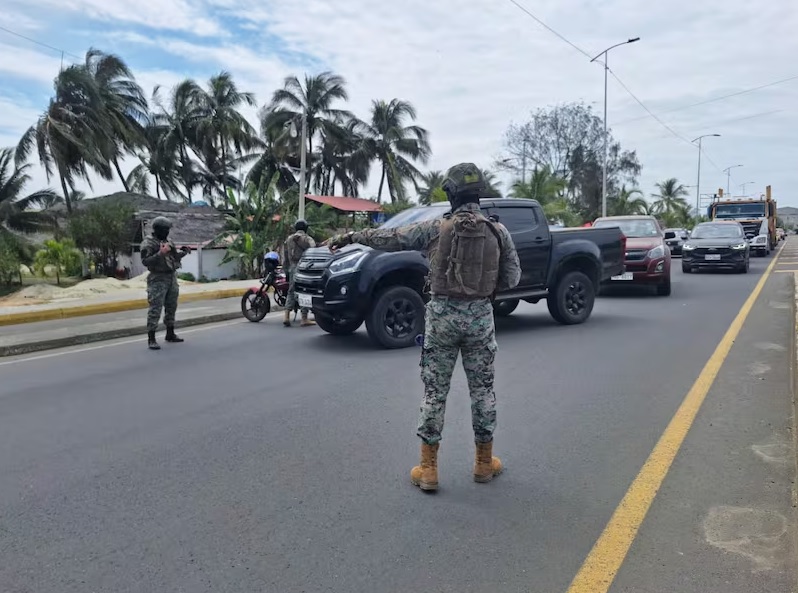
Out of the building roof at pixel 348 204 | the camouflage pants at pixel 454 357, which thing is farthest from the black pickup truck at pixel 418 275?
the building roof at pixel 348 204

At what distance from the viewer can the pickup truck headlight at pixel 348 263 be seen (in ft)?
26.5

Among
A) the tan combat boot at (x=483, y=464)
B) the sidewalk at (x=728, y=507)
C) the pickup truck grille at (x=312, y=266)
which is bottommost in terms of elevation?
the sidewalk at (x=728, y=507)

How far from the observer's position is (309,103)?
45.0 metres

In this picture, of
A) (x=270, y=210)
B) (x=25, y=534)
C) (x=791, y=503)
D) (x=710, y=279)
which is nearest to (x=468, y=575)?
(x=791, y=503)

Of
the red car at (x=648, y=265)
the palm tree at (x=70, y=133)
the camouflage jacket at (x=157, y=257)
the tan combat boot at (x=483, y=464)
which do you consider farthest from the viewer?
the palm tree at (x=70, y=133)

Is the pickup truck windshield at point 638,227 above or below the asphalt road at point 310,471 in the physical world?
above

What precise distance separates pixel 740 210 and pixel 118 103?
32.2m

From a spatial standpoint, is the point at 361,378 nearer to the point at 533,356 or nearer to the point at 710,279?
the point at 533,356

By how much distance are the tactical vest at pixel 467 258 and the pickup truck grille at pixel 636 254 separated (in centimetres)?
1059

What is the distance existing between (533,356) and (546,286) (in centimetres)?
223

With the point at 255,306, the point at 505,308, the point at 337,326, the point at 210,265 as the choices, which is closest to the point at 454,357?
the point at 337,326

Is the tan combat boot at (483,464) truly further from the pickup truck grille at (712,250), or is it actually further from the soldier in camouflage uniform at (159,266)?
the pickup truck grille at (712,250)

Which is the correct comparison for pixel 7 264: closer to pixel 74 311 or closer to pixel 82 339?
pixel 74 311

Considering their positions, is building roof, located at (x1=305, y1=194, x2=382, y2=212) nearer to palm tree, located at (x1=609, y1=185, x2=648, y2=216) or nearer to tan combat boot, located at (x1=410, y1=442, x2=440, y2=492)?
palm tree, located at (x1=609, y1=185, x2=648, y2=216)
